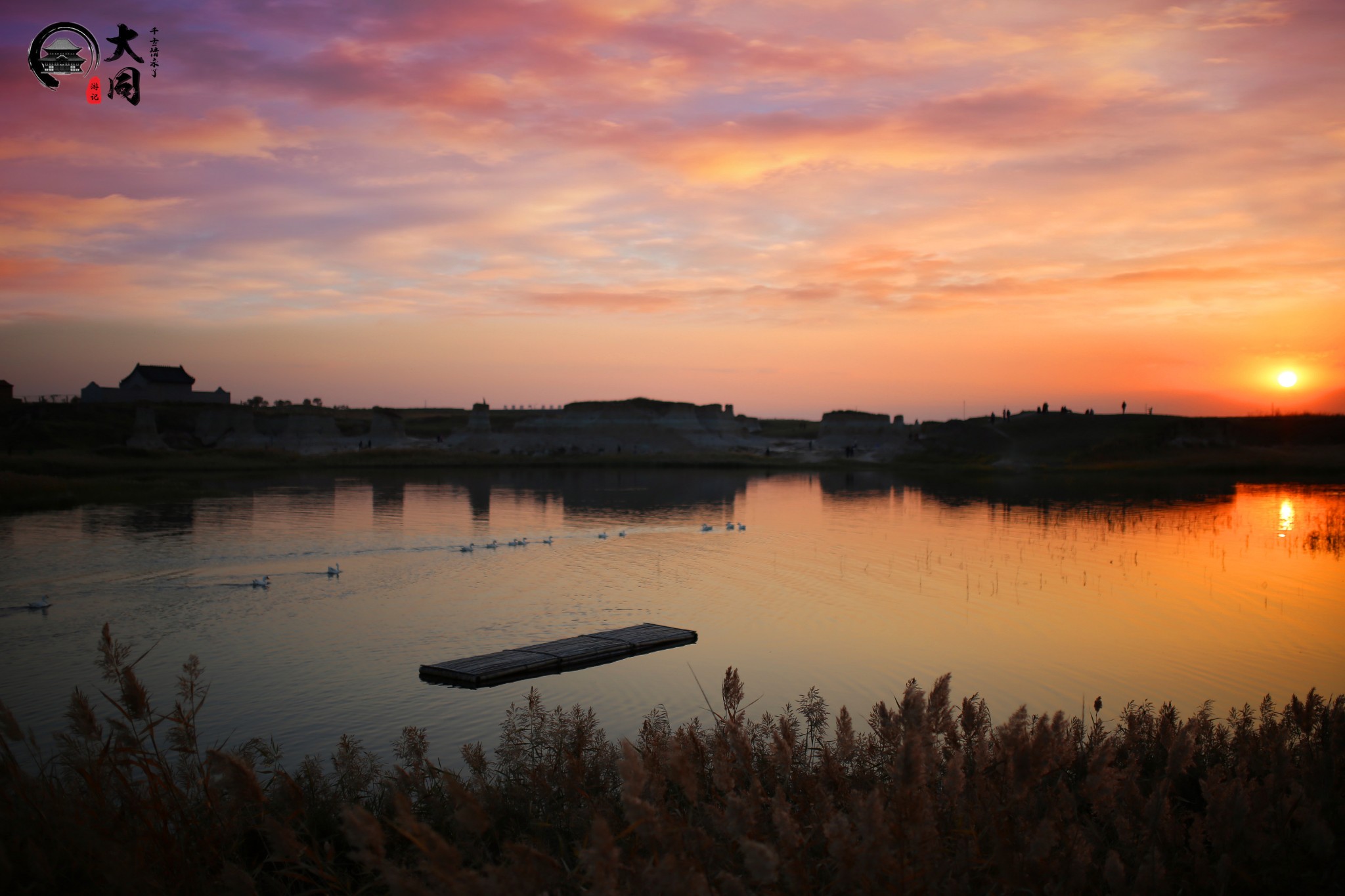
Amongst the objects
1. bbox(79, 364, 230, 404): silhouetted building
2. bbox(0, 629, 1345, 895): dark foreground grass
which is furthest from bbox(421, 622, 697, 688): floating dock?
bbox(79, 364, 230, 404): silhouetted building

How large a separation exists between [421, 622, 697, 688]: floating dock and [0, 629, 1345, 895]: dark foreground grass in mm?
4532

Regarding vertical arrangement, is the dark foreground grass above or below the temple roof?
below

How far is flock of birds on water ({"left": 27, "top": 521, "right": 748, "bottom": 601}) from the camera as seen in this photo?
16625mm

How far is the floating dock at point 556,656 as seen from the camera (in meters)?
12.4

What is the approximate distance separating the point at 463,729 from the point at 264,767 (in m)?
2.23

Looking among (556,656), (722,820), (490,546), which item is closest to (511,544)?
(490,546)

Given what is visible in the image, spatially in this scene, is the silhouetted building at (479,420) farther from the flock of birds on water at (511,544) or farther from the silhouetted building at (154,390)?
the flock of birds on water at (511,544)

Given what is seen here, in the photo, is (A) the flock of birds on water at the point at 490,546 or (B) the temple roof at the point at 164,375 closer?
(A) the flock of birds on water at the point at 490,546

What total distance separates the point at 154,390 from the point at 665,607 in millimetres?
102030

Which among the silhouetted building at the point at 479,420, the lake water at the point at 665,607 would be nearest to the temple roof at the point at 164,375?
the silhouetted building at the point at 479,420

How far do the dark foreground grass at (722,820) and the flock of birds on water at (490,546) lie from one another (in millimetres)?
11603

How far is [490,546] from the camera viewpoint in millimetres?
25828

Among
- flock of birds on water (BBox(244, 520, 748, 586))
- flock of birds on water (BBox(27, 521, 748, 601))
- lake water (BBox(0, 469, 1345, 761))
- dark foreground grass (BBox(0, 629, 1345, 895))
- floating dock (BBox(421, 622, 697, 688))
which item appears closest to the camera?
dark foreground grass (BBox(0, 629, 1345, 895))

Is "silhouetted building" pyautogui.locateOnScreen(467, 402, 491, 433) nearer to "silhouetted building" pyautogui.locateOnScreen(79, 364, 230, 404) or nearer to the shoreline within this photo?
the shoreline
